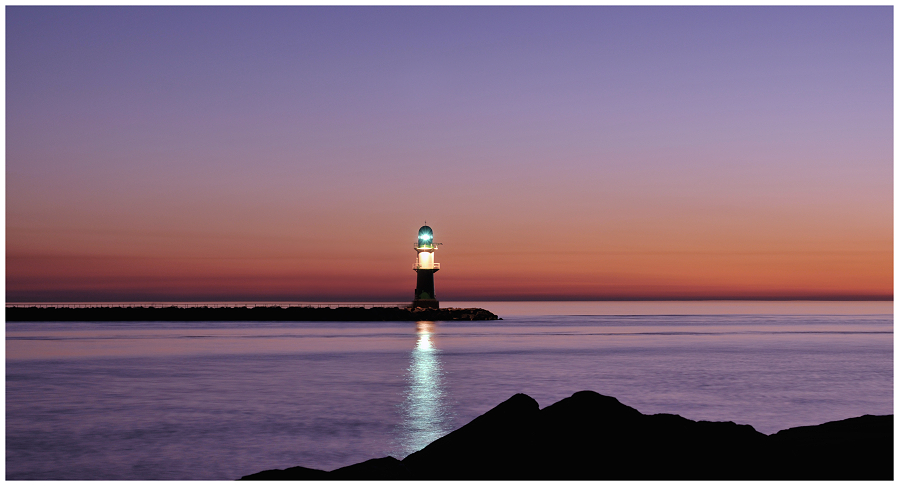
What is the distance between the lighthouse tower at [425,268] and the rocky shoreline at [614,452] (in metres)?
52.5

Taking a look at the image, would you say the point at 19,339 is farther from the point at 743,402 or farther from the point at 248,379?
the point at 743,402

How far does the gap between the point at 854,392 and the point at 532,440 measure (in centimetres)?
1447

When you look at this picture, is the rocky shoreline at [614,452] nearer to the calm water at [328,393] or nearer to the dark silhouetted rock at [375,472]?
the dark silhouetted rock at [375,472]

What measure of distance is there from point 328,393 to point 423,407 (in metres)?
3.28

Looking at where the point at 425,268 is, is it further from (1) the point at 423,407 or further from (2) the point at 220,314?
(1) the point at 423,407

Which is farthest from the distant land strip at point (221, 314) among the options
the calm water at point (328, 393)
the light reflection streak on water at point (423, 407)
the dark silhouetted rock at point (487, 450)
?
the dark silhouetted rock at point (487, 450)

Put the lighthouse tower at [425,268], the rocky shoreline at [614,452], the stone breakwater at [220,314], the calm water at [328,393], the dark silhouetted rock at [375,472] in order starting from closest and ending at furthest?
the dark silhouetted rock at [375,472] < the rocky shoreline at [614,452] < the calm water at [328,393] < the lighthouse tower at [425,268] < the stone breakwater at [220,314]

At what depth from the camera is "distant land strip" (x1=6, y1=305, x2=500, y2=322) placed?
236ft

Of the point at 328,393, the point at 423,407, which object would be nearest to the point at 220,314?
the point at 328,393

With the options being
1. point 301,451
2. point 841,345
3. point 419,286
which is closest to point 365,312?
point 419,286

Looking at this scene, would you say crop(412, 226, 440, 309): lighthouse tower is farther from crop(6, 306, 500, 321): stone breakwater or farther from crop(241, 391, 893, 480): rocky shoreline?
crop(241, 391, 893, 480): rocky shoreline

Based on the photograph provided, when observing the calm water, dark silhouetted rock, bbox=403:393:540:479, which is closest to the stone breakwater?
the calm water

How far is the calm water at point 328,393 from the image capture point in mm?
11414

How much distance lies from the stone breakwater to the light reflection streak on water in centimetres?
4393
